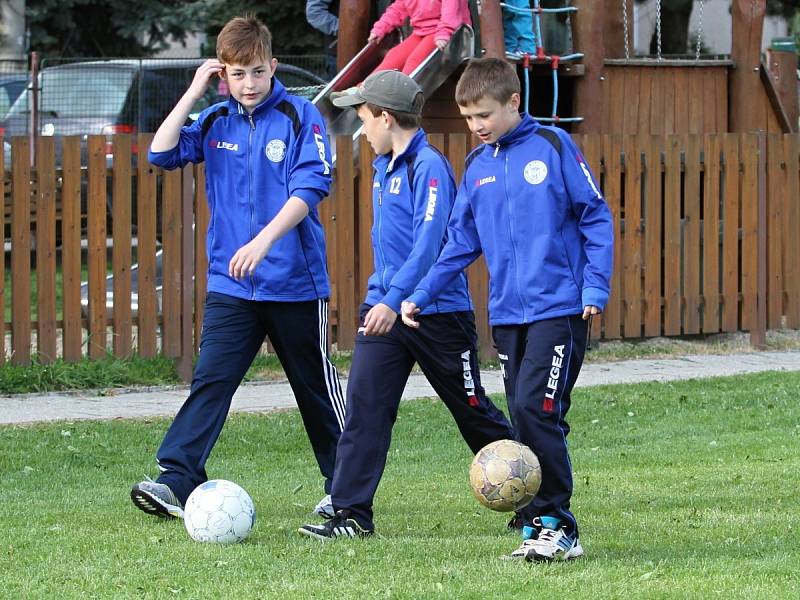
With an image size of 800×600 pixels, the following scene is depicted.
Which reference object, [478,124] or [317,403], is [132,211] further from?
[478,124]

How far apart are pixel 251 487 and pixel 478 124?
2568mm

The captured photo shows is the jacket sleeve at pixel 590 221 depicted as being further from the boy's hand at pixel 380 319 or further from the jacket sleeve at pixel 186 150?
the jacket sleeve at pixel 186 150

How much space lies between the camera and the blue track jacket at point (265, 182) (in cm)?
616

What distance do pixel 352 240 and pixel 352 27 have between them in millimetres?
3987

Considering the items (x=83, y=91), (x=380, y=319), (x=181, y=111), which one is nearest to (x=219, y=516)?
(x=380, y=319)

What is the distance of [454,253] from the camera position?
5680mm

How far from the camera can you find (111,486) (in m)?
7.44

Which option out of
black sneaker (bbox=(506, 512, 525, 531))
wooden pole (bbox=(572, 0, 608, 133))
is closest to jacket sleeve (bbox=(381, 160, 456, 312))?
black sneaker (bbox=(506, 512, 525, 531))

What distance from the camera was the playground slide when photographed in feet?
42.8

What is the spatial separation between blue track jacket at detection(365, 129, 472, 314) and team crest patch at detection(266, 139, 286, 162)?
16.5 inches

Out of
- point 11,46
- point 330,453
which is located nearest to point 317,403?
point 330,453

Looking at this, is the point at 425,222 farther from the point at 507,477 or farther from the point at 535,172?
the point at 507,477

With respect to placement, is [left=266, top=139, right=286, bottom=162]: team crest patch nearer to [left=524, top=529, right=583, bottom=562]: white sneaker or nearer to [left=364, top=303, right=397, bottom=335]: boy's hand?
[left=364, top=303, right=397, bottom=335]: boy's hand

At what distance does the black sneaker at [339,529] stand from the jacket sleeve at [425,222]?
33.7 inches
